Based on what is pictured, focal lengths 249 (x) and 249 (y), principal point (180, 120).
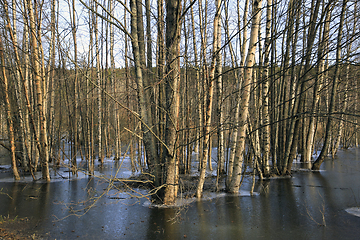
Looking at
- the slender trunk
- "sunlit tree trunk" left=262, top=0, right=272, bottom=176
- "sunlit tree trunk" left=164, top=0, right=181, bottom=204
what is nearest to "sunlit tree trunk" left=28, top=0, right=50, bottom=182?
"sunlit tree trunk" left=164, top=0, right=181, bottom=204

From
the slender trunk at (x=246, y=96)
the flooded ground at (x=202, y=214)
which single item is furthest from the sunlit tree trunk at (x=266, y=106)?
the slender trunk at (x=246, y=96)

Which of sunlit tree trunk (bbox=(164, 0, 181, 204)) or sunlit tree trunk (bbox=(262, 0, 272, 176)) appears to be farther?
sunlit tree trunk (bbox=(262, 0, 272, 176))

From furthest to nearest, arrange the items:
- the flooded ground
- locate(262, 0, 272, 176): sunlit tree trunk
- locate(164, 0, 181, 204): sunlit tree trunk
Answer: locate(262, 0, 272, 176): sunlit tree trunk
locate(164, 0, 181, 204): sunlit tree trunk
the flooded ground

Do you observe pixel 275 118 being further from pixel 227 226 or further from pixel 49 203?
pixel 49 203

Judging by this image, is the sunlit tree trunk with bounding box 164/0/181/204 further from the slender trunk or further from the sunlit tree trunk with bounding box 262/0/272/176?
the sunlit tree trunk with bounding box 262/0/272/176

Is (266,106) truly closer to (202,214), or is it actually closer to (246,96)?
(246,96)

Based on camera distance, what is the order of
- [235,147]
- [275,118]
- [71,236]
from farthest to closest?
[275,118], [235,147], [71,236]

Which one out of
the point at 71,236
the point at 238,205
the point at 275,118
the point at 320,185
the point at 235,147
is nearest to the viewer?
the point at 71,236

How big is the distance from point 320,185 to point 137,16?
7596 mm

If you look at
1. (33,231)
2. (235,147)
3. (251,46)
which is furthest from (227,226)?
(251,46)

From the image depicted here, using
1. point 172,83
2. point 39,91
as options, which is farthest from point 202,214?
point 39,91

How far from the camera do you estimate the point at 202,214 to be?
18.0 ft

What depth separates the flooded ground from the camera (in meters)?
4.50

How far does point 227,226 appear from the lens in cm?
484
